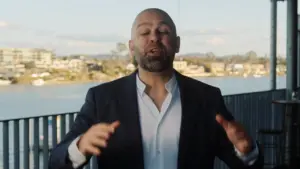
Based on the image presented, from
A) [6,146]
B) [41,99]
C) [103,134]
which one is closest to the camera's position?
[103,134]

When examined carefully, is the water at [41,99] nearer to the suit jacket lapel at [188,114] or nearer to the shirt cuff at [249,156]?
the suit jacket lapel at [188,114]

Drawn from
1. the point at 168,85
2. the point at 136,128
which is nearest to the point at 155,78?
the point at 168,85

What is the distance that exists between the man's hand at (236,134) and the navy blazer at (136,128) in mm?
62

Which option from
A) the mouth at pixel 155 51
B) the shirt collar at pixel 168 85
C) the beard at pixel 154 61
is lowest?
the shirt collar at pixel 168 85

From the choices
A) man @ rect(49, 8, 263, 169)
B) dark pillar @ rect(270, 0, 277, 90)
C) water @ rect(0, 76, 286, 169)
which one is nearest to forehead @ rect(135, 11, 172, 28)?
man @ rect(49, 8, 263, 169)

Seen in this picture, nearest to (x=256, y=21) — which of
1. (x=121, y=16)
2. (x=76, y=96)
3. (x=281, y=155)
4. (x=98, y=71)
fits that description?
(x=281, y=155)

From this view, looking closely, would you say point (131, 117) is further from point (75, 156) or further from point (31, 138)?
point (31, 138)

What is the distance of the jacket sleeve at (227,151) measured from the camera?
4.52ft

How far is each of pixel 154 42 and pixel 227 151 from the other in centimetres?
35

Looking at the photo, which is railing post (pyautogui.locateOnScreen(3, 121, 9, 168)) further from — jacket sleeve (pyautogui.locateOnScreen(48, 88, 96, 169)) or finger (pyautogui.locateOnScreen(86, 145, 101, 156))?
finger (pyautogui.locateOnScreen(86, 145, 101, 156))

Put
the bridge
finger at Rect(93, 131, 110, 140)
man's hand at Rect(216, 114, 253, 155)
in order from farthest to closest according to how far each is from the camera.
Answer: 1. the bridge
2. man's hand at Rect(216, 114, 253, 155)
3. finger at Rect(93, 131, 110, 140)

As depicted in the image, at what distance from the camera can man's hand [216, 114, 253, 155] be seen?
1305mm

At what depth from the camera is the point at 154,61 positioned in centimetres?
137

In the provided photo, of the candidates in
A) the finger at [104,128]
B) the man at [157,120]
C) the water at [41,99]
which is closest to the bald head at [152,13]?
the man at [157,120]
